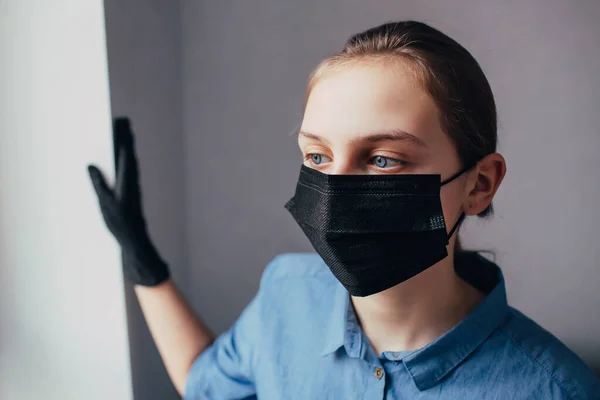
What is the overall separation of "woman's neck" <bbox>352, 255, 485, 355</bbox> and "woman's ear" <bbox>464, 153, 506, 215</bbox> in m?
0.10

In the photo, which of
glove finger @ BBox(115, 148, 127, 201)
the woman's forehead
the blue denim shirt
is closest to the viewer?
the woman's forehead

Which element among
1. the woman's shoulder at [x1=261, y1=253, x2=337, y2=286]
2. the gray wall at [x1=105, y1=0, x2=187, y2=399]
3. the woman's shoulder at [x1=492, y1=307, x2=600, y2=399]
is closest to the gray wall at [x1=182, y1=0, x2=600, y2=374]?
the gray wall at [x1=105, y1=0, x2=187, y2=399]

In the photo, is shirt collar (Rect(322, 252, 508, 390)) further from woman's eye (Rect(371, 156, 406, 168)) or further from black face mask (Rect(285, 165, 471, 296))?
woman's eye (Rect(371, 156, 406, 168))

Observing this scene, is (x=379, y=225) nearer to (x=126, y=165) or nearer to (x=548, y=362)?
(x=548, y=362)

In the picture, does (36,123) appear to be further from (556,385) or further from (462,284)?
(556,385)

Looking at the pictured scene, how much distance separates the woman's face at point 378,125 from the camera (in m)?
0.73

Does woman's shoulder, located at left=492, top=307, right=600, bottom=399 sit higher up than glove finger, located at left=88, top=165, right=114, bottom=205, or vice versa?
glove finger, located at left=88, top=165, right=114, bottom=205

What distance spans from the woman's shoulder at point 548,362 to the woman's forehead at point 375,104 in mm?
401

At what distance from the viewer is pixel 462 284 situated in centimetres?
94

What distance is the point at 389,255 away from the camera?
30.8 inches

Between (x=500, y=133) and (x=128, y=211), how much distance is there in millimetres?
852

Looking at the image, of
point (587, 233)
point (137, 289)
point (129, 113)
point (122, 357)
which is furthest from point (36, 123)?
point (587, 233)

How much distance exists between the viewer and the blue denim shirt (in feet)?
2.74

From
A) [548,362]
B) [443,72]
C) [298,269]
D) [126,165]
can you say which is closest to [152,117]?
[126,165]
